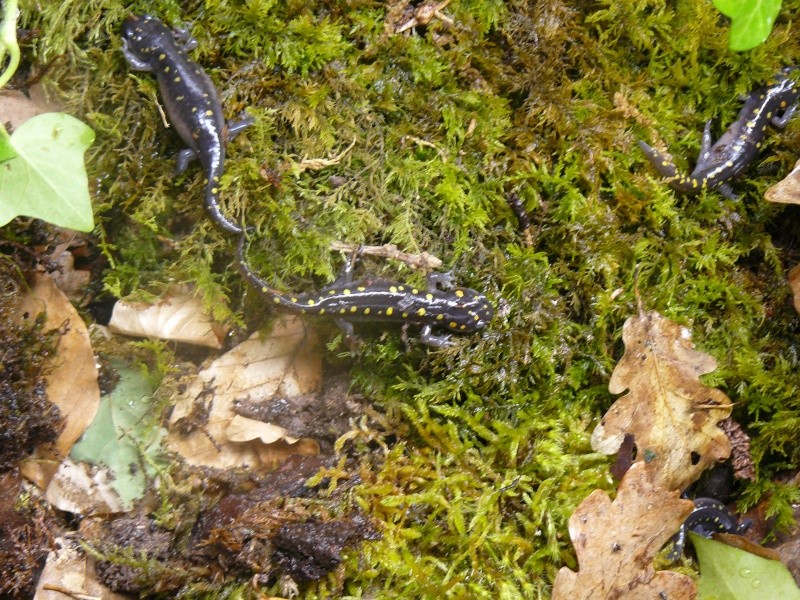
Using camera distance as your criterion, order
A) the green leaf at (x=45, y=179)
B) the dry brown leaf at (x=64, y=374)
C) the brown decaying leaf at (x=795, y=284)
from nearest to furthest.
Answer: the green leaf at (x=45, y=179), the dry brown leaf at (x=64, y=374), the brown decaying leaf at (x=795, y=284)

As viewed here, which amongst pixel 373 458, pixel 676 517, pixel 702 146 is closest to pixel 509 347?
pixel 373 458

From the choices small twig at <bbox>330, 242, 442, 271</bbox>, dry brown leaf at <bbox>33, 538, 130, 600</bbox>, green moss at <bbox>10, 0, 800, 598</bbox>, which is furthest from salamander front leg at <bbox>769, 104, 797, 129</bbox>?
dry brown leaf at <bbox>33, 538, 130, 600</bbox>

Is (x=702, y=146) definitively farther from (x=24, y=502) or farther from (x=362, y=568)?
(x=24, y=502)

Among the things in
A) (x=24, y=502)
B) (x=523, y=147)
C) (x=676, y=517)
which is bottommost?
(x=24, y=502)

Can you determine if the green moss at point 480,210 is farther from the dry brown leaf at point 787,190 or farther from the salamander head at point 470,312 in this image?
the dry brown leaf at point 787,190

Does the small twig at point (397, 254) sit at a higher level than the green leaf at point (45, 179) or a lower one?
lower

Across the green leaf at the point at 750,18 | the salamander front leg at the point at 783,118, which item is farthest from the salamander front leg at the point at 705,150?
the green leaf at the point at 750,18

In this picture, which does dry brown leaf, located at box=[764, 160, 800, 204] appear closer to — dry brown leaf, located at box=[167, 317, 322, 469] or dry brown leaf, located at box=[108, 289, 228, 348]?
dry brown leaf, located at box=[167, 317, 322, 469]
